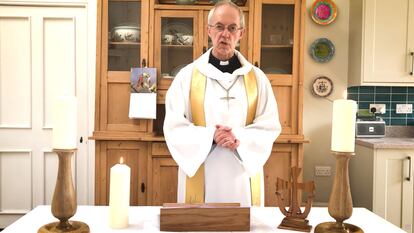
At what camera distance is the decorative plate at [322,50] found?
336 cm

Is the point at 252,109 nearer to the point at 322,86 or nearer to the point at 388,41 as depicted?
the point at 322,86

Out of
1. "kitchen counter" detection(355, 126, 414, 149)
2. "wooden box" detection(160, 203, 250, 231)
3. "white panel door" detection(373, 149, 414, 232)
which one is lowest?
"white panel door" detection(373, 149, 414, 232)

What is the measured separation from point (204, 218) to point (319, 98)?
2.58 metres

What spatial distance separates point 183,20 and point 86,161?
156 centimetres

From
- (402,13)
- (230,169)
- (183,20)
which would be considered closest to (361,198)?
(402,13)

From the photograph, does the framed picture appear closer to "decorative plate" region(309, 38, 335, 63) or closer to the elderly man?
the elderly man

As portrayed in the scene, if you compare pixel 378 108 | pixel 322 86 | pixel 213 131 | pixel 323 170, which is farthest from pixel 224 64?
pixel 378 108

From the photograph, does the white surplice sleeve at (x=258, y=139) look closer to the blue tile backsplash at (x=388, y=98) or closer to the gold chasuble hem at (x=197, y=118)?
the gold chasuble hem at (x=197, y=118)

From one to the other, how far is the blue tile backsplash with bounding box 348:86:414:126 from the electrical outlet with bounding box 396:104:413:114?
0.03 meters

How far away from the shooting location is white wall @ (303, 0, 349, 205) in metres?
3.39

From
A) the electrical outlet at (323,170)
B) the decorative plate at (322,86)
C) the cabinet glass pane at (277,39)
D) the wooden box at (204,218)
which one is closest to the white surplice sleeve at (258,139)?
the wooden box at (204,218)

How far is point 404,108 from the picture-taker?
345 centimetres

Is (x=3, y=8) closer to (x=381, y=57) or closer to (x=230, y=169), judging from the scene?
(x=230, y=169)

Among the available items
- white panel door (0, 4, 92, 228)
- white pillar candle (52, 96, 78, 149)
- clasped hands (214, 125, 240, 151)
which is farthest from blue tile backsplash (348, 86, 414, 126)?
white pillar candle (52, 96, 78, 149)
